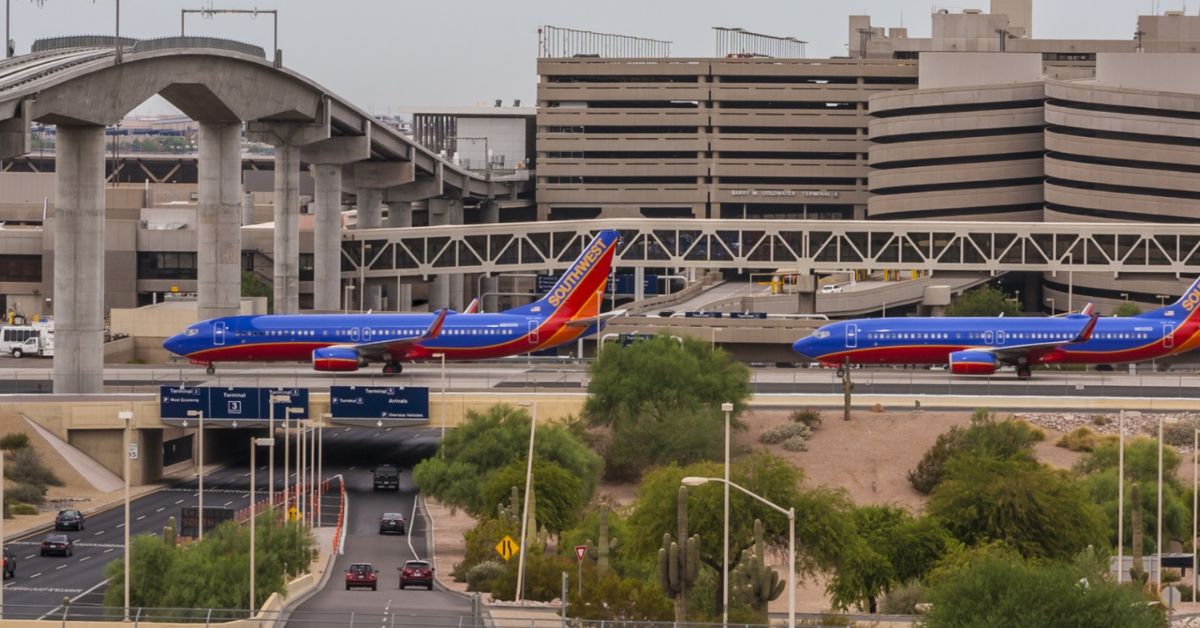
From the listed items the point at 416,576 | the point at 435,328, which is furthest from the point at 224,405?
the point at 416,576

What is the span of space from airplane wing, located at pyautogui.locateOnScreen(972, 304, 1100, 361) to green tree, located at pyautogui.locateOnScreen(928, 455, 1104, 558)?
35.0m

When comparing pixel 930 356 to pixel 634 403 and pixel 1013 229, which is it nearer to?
pixel 634 403

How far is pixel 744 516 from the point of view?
74.5 metres

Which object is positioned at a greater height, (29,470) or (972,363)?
(972,363)

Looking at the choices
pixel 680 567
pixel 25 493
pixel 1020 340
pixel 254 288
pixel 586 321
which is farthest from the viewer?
pixel 254 288

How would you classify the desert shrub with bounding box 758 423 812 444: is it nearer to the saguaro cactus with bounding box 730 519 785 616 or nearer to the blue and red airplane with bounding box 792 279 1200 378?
the blue and red airplane with bounding box 792 279 1200 378

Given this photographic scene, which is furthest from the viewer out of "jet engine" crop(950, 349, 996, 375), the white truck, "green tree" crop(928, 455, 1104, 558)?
the white truck

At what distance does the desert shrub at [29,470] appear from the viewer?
338 feet

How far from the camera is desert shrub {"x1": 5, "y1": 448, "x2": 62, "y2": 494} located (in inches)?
4057

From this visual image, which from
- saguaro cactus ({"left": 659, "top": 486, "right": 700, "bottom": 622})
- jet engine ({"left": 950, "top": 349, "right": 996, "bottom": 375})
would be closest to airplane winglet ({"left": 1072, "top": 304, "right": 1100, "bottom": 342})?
jet engine ({"left": 950, "top": 349, "right": 996, "bottom": 375})

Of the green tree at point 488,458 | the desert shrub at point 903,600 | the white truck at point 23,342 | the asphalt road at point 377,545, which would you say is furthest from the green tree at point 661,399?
the white truck at point 23,342

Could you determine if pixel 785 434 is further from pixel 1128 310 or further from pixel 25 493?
pixel 1128 310

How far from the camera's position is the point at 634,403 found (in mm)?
109375

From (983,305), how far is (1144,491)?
86355mm
